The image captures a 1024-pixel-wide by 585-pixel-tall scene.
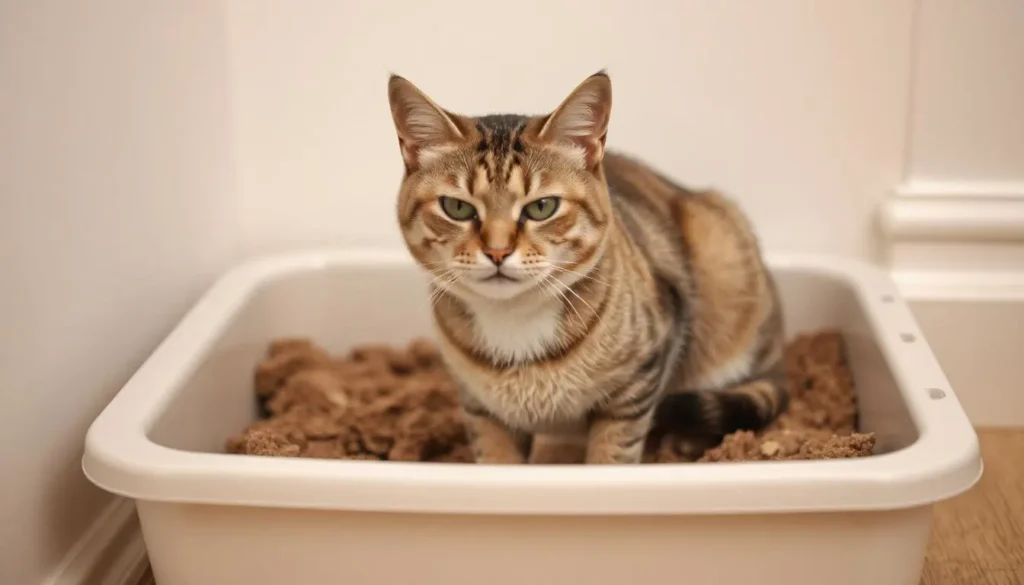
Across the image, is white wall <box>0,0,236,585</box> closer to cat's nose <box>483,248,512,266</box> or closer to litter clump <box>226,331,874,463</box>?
litter clump <box>226,331,874,463</box>

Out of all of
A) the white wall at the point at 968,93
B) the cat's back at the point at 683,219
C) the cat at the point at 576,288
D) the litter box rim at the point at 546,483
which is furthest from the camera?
the white wall at the point at 968,93

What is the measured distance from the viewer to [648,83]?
1652 mm

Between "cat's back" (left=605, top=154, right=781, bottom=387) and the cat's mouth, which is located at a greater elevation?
the cat's mouth

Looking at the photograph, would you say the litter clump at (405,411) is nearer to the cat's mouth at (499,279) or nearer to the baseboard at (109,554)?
the baseboard at (109,554)

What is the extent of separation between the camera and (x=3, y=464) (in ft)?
3.54

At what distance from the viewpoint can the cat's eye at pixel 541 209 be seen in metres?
1.10

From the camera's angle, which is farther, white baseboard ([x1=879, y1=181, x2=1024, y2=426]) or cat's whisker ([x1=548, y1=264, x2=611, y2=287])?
white baseboard ([x1=879, y1=181, x2=1024, y2=426])

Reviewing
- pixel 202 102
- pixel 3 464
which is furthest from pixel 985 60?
pixel 3 464

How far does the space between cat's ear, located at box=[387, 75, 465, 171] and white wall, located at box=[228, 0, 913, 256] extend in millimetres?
557

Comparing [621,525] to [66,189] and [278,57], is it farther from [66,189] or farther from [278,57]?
[278,57]

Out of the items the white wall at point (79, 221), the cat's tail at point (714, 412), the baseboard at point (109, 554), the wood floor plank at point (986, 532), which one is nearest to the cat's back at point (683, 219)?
the cat's tail at point (714, 412)

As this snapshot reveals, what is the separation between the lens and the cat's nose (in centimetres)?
106

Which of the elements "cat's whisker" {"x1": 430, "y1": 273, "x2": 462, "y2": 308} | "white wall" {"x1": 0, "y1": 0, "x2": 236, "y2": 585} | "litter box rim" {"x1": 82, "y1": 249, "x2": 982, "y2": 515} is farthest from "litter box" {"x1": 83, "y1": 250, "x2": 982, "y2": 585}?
"cat's whisker" {"x1": 430, "y1": 273, "x2": 462, "y2": 308}

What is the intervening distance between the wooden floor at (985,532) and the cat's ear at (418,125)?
0.68 metres
